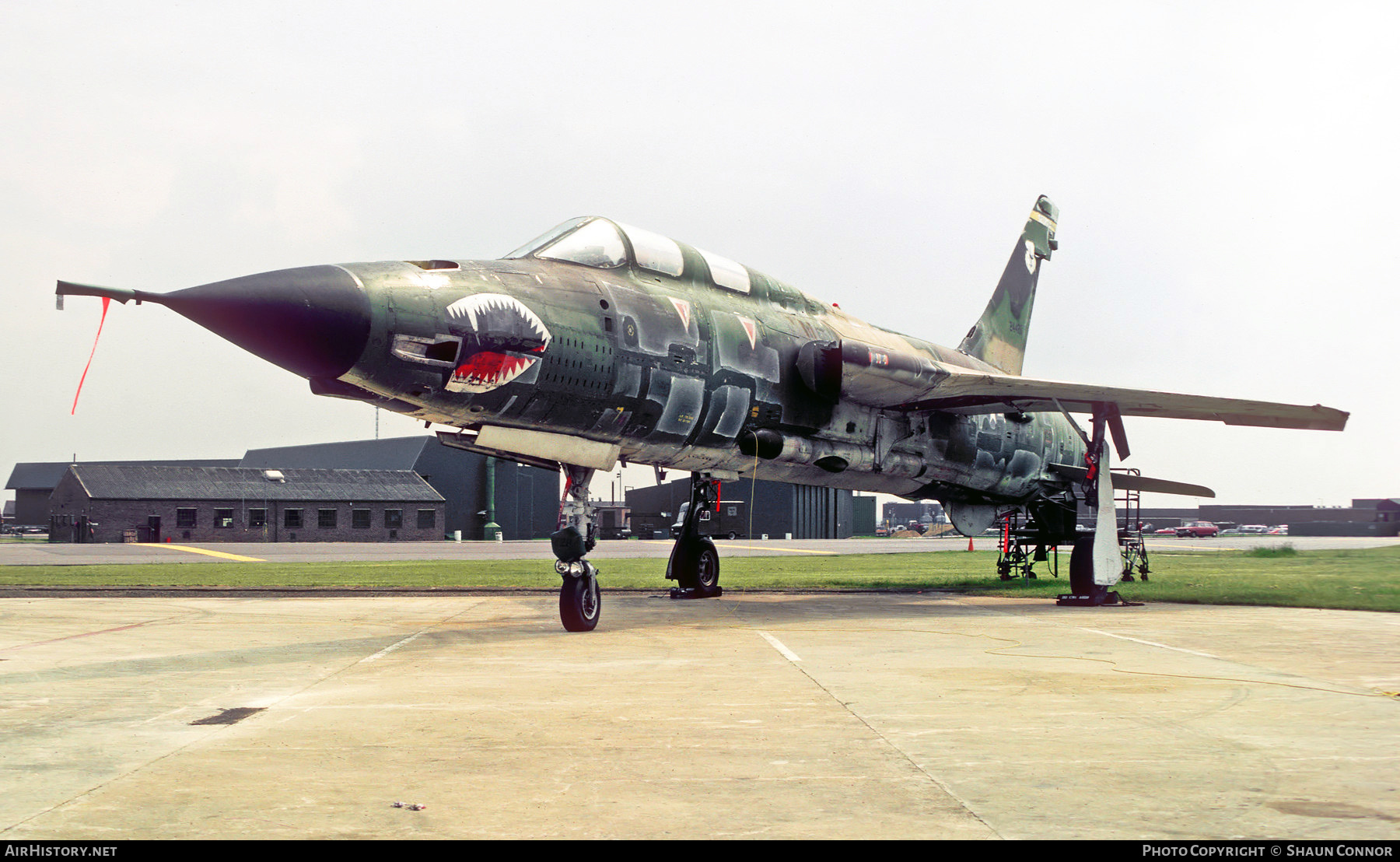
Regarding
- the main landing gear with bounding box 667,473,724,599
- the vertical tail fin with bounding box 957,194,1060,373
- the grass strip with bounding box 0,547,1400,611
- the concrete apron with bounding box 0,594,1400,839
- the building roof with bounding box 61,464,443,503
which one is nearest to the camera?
the concrete apron with bounding box 0,594,1400,839

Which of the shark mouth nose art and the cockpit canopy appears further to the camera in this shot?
the cockpit canopy

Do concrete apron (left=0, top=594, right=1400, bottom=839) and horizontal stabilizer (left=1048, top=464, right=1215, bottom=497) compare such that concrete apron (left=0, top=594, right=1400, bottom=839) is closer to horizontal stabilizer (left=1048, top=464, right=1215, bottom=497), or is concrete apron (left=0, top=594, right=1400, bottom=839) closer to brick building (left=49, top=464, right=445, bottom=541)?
horizontal stabilizer (left=1048, top=464, right=1215, bottom=497)

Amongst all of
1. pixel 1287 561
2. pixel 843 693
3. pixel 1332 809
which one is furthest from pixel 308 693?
pixel 1287 561

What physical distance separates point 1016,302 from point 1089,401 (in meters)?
6.46

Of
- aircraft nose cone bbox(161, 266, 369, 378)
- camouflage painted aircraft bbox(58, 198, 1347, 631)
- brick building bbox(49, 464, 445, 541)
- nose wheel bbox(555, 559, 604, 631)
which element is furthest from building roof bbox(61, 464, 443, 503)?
aircraft nose cone bbox(161, 266, 369, 378)

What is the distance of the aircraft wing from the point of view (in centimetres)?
1596

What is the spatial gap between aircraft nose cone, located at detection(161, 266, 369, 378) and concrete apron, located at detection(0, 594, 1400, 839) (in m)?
2.67

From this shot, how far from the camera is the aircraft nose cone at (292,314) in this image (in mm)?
8570

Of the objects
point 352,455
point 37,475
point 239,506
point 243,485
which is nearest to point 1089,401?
point 239,506

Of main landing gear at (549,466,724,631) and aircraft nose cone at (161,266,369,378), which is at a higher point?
aircraft nose cone at (161,266,369,378)

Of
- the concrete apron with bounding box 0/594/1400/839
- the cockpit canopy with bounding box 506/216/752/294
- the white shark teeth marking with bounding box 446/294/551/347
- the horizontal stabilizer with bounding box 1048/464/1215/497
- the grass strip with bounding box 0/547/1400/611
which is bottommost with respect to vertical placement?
the grass strip with bounding box 0/547/1400/611

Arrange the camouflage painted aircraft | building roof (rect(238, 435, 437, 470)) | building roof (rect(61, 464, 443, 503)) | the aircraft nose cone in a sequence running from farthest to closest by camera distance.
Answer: building roof (rect(238, 435, 437, 470)), building roof (rect(61, 464, 443, 503)), the camouflage painted aircraft, the aircraft nose cone

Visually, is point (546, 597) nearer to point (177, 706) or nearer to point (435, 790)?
point (177, 706)

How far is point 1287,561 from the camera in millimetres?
29594
